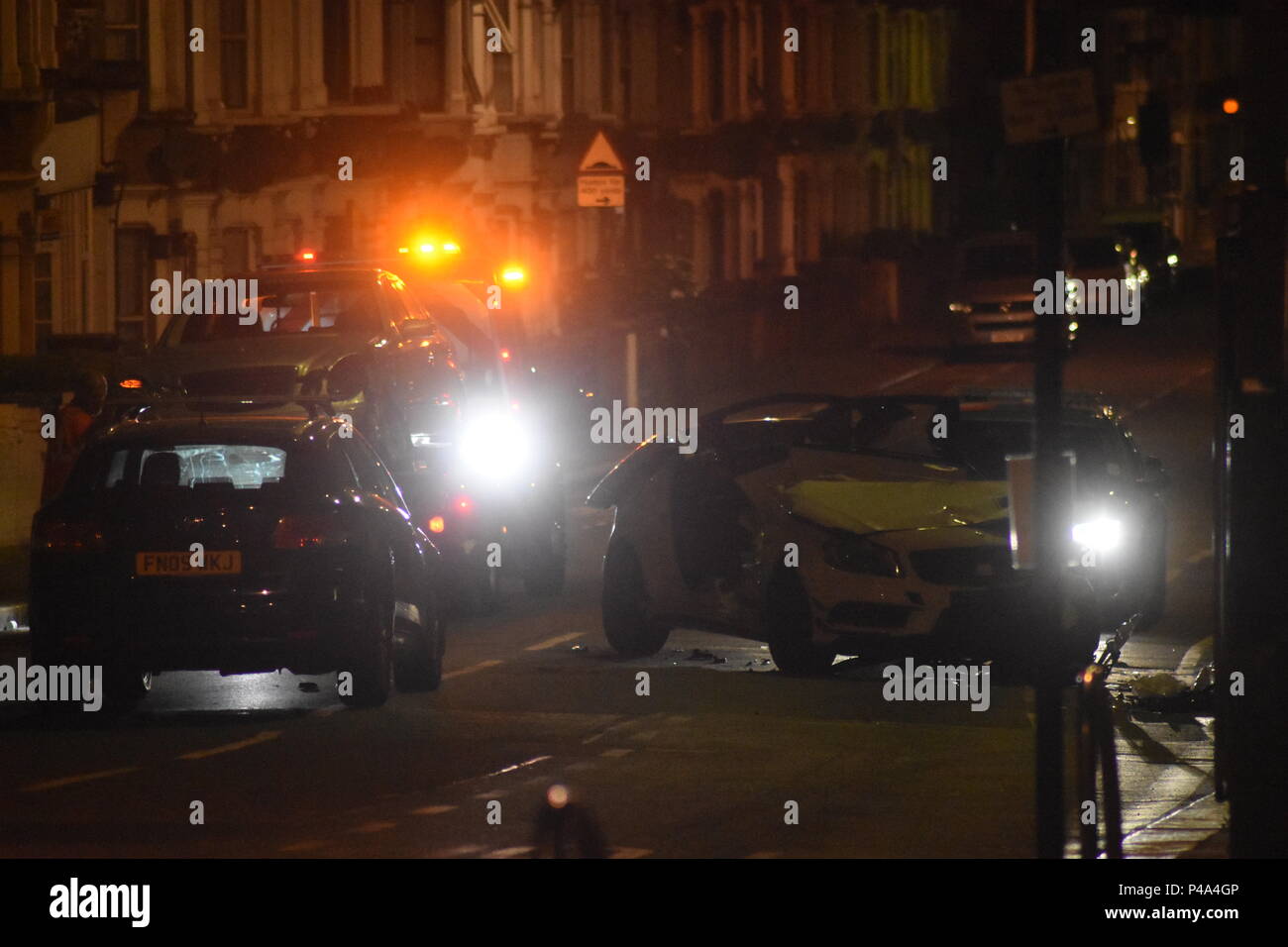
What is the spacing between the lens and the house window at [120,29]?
3194cm

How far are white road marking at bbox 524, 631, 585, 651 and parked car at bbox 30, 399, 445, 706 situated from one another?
2699 mm

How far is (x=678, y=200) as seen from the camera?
45156 mm

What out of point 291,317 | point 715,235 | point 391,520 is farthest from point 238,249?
point 391,520

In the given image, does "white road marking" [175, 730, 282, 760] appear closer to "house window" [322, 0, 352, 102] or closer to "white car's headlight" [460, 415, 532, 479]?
"white car's headlight" [460, 415, 532, 479]

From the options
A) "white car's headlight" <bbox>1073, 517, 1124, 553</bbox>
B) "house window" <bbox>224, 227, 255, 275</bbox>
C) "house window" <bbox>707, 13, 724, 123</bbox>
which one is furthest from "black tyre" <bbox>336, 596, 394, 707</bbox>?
"house window" <bbox>707, 13, 724, 123</bbox>

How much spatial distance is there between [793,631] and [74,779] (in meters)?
4.39

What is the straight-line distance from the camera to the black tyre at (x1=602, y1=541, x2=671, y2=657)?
15.3 meters

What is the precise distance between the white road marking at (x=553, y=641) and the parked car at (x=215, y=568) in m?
2.70

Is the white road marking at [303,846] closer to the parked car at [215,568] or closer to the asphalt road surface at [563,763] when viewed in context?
the asphalt road surface at [563,763]

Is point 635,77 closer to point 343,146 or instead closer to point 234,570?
point 343,146

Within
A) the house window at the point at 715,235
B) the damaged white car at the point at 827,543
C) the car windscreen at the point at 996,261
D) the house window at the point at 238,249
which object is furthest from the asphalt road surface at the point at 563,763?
the house window at the point at 715,235

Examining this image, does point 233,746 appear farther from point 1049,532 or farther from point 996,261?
point 996,261

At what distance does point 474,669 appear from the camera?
14.8 m
